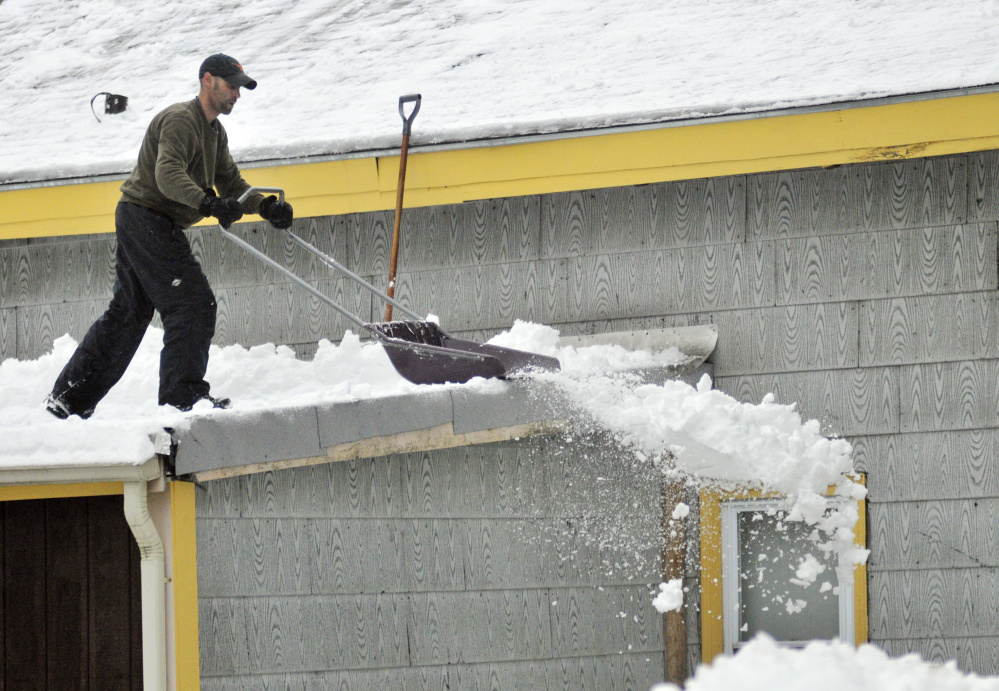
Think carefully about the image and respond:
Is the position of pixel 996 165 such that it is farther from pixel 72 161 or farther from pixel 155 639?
pixel 72 161

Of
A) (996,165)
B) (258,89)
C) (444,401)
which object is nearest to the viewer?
(444,401)

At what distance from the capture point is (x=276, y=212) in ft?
15.1

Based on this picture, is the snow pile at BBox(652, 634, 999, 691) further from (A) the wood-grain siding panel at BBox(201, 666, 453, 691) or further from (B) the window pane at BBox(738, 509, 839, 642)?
(A) the wood-grain siding panel at BBox(201, 666, 453, 691)

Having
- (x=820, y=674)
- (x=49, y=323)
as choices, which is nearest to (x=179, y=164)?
(x=49, y=323)

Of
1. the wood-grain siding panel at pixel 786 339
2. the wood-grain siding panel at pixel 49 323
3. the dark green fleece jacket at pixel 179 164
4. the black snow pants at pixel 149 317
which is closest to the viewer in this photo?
the dark green fleece jacket at pixel 179 164

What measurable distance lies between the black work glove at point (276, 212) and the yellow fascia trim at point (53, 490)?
1279 mm

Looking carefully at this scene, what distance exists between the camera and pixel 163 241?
452cm

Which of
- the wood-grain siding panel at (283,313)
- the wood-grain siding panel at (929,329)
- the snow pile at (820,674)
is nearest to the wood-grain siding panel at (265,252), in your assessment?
the wood-grain siding panel at (283,313)

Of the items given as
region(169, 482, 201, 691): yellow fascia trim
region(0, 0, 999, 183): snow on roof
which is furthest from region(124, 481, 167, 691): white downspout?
region(0, 0, 999, 183): snow on roof

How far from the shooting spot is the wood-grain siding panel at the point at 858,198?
4.64m

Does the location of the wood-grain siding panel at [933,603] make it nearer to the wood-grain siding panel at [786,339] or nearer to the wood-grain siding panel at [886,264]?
the wood-grain siding panel at [786,339]

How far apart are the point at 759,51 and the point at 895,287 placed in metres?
1.47

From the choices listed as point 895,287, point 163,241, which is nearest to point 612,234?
point 895,287

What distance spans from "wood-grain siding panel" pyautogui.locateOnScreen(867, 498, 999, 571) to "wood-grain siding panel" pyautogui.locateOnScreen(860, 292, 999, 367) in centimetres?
62
